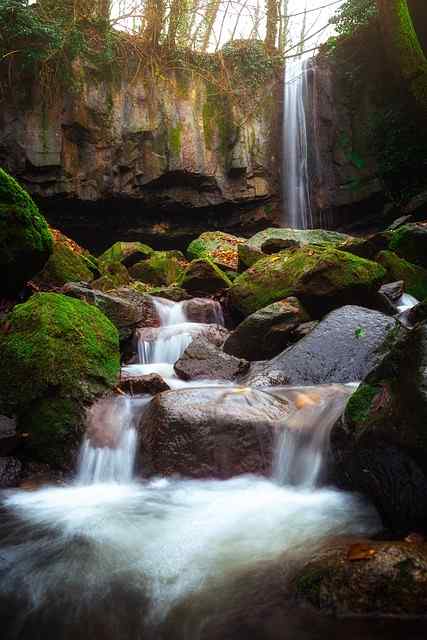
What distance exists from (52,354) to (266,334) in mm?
2969

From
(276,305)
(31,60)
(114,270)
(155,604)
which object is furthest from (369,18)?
(155,604)

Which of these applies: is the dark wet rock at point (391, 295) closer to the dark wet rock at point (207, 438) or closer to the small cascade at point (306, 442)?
the small cascade at point (306, 442)

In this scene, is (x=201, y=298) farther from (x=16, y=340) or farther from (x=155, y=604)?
(x=155, y=604)

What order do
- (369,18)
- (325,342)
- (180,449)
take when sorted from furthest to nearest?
1. (369,18)
2. (325,342)
3. (180,449)

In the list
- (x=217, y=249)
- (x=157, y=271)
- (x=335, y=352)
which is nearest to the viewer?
(x=335, y=352)

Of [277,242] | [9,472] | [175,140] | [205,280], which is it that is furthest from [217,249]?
[9,472]

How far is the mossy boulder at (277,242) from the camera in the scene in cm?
1020

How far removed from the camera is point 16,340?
4.72 m

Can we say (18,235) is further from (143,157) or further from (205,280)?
(143,157)

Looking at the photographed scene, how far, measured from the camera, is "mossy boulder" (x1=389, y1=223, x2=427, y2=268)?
928cm

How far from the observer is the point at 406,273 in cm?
882

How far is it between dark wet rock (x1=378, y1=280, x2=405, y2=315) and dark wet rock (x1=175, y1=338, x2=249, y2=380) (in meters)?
2.68

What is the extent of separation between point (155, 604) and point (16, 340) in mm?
3141

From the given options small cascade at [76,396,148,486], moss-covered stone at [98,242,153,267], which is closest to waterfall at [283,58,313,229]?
moss-covered stone at [98,242,153,267]
